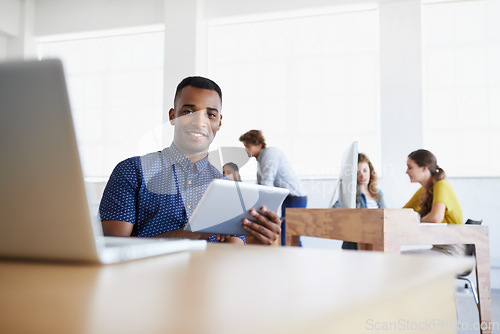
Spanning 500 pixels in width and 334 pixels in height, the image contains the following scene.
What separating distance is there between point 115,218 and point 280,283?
1.07m

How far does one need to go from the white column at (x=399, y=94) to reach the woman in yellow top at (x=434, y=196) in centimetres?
174

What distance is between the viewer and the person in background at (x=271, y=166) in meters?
3.71

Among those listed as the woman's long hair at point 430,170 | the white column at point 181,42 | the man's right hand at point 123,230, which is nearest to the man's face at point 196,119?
the man's right hand at point 123,230

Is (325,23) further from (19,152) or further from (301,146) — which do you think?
(19,152)

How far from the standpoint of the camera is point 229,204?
110cm

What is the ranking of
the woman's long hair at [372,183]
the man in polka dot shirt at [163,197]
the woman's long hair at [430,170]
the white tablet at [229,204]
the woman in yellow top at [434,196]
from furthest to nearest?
the woman's long hair at [372,183], the woman's long hair at [430,170], the woman in yellow top at [434,196], the man in polka dot shirt at [163,197], the white tablet at [229,204]

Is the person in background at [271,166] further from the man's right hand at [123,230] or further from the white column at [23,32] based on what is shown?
the white column at [23,32]

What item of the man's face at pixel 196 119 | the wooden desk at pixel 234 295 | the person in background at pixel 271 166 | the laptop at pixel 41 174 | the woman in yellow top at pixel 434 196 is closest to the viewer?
the wooden desk at pixel 234 295

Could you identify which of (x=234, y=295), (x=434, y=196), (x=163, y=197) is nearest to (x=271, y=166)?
(x=434, y=196)

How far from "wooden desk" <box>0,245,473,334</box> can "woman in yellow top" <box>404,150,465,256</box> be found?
2.05 metres

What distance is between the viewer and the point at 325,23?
548cm

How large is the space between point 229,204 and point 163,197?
320 millimetres

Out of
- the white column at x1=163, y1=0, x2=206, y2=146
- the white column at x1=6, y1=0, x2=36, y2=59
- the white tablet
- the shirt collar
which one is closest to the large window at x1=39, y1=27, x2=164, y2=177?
the white column at x1=6, y1=0, x2=36, y2=59

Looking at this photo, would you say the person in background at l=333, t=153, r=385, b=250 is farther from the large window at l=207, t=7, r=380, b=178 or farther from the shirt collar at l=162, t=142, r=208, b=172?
the shirt collar at l=162, t=142, r=208, b=172
